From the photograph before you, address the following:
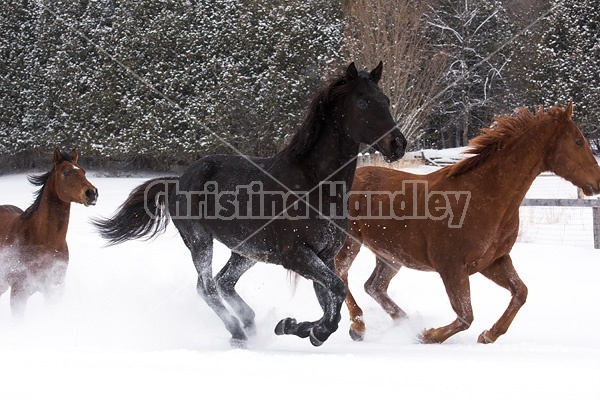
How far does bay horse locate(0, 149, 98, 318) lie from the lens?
20.6 ft

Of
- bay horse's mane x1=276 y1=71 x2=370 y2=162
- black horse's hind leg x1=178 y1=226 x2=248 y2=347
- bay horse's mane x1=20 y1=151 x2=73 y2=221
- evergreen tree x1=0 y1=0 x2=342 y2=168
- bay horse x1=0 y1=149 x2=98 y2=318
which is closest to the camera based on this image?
bay horse's mane x1=276 y1=71 x2=370 y2=162

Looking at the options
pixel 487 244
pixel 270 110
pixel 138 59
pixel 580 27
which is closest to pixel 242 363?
pixel 487 244

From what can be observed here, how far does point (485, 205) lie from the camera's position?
5.11 meters

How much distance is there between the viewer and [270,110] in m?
18.8

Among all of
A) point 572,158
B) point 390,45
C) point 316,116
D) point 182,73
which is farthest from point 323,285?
point 182,73

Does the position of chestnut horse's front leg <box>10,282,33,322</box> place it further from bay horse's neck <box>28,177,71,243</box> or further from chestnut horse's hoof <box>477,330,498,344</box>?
chestnut horse's hoof <box>477,330,498,344</box>

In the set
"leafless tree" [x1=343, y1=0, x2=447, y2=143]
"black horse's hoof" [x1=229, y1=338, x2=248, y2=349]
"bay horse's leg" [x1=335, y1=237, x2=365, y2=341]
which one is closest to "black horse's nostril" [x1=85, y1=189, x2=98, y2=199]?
"black horse's hoof" [x1=229, y1=338, x2=248, y2=349]

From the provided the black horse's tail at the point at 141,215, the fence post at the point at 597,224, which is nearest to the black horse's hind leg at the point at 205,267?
the black horse's tail at the point at 141,215

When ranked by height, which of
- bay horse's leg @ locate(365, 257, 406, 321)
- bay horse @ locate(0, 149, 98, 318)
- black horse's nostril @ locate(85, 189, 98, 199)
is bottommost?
bay horse's leg @ locate(365, 257, 406, 321)

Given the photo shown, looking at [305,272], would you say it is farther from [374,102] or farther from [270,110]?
[270,110]

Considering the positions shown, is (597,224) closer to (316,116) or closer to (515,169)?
(515,169)

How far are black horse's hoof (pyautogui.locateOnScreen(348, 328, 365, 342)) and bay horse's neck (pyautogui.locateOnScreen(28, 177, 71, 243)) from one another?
286 centimetres

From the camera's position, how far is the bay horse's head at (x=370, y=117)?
4145 millimetres

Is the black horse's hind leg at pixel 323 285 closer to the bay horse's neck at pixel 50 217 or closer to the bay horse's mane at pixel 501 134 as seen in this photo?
the bay horse's mane at pixel 501 134
